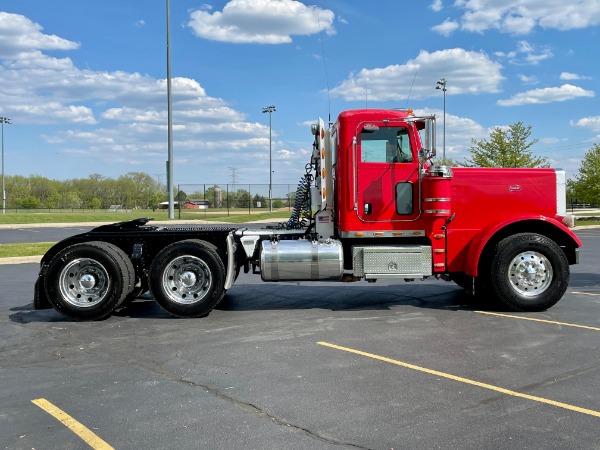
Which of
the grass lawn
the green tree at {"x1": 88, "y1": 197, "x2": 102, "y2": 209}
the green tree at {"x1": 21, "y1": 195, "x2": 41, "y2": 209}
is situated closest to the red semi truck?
the grass lawn

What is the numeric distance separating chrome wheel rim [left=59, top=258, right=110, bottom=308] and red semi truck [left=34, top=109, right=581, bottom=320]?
15 millimetres

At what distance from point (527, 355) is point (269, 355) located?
2.81 m

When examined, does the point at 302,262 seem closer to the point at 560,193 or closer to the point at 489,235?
the point at 489,235

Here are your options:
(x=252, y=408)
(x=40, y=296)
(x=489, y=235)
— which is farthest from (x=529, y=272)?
(x=40, y=296)

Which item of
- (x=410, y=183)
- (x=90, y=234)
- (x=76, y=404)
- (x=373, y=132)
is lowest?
(x=76, y=404)

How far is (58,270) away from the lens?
311 inches

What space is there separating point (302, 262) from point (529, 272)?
11.2 feet

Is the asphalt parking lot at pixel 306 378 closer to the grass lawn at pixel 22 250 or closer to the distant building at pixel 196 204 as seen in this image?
the grass lawn at pixel 22 250

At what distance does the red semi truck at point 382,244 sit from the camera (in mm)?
8000

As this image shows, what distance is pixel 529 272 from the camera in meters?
8.14

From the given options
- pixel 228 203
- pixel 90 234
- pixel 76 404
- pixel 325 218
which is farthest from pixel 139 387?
pixel 228 203

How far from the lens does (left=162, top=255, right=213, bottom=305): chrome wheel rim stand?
805 centimetres

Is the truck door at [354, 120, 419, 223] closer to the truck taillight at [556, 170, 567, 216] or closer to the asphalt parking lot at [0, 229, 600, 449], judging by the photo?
the asphalt parking lot at [0, 229, 600, 449]

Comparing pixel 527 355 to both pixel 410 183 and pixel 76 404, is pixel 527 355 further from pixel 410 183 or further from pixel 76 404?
pixel 76 404
